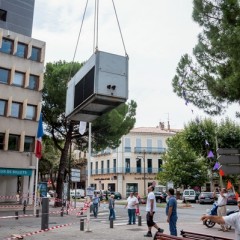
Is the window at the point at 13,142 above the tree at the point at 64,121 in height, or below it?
below

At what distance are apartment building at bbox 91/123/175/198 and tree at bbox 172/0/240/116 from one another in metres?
45.3

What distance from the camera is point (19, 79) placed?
1233 inches

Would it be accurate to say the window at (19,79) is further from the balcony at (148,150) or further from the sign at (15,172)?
the balcony at (148,150)

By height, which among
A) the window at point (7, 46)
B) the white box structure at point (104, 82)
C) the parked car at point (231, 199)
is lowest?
the parked car at point (231, 199)

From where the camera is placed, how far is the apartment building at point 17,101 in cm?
2959

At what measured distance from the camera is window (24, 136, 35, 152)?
101 ft

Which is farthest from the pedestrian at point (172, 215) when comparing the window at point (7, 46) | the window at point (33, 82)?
the window at point (7, 46)

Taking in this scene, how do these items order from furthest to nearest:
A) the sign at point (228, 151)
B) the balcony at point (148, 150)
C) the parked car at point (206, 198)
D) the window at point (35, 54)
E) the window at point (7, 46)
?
the balcony at point (148, 150), the parked car at point (206, 198), the window at point (35, 54), the window at point (7, 46), the sign at point (228, 151)

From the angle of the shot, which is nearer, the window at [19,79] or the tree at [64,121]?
the tree at [64,121]

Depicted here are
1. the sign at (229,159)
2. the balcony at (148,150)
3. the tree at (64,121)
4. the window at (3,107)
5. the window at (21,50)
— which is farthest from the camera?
the balcony at (148,150)

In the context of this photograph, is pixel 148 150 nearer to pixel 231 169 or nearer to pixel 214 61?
pixel 214 61

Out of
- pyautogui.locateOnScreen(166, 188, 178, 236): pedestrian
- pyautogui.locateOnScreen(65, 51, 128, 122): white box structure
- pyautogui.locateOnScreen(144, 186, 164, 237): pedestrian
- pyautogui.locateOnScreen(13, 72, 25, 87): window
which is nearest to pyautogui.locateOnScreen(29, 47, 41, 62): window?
pyautogui.locateOnScreen(13, 72, 25, 87): window

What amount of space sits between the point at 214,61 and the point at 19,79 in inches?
865

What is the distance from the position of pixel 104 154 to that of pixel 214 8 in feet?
178
